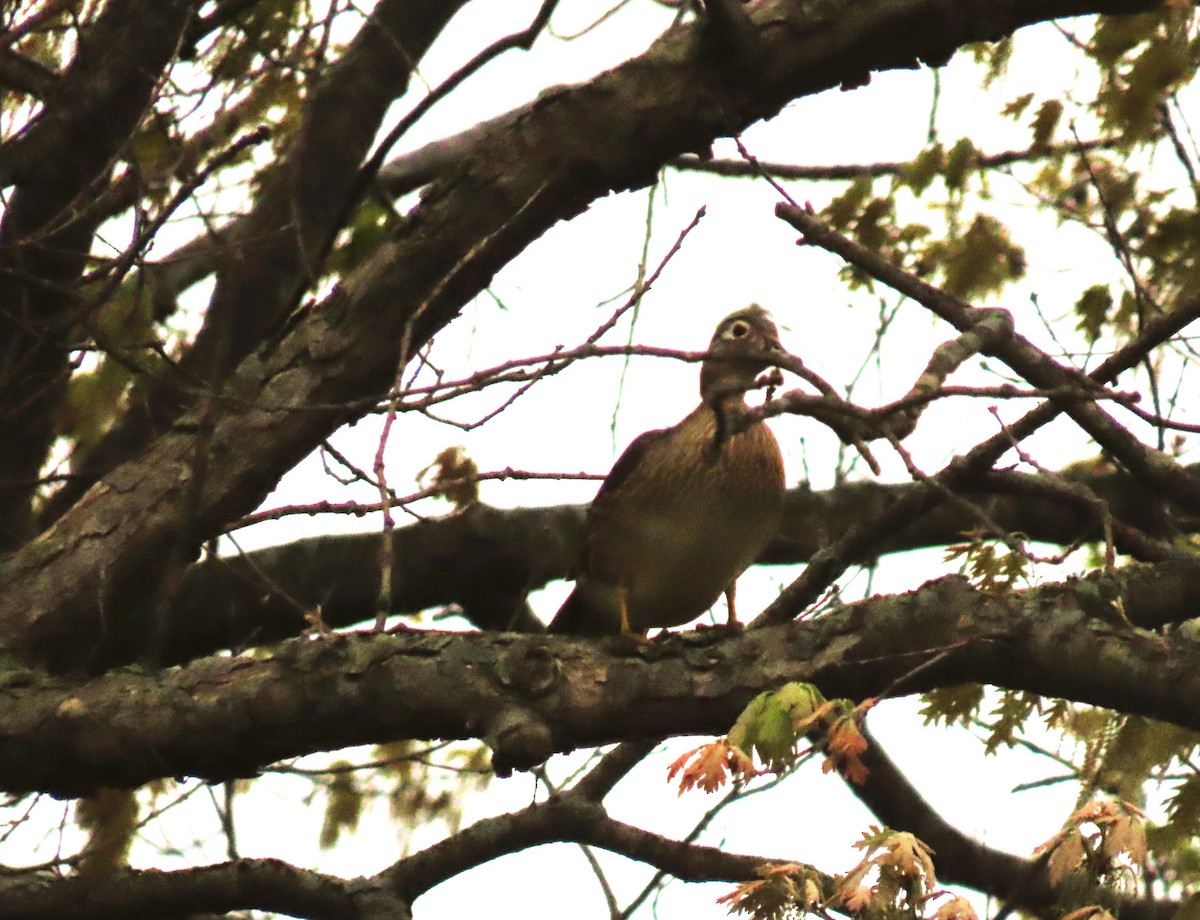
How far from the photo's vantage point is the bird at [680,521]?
18.4ft

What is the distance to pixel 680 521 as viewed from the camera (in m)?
5.66

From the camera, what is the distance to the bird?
562 cm

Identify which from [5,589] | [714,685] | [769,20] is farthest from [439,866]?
[769,20]

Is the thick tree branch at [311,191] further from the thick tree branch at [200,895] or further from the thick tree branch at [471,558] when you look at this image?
the thick tree branch at [200,895]

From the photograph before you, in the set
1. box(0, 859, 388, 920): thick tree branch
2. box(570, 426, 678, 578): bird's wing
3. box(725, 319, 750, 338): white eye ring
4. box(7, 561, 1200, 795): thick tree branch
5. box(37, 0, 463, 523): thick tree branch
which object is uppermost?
box(37, 0, 463, 523): thick tree branch

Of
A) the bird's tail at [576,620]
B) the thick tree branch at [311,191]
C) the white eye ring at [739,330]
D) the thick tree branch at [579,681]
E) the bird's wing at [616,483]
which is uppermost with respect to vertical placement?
the thick tree branch at [311,191]

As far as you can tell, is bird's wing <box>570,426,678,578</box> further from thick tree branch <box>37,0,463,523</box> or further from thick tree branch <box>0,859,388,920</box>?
thick tree branch <box>0,859,388,920</box>

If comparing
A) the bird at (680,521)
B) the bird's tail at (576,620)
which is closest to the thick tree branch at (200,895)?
the bird at (680,521)

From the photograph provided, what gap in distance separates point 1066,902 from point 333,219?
4123 mm

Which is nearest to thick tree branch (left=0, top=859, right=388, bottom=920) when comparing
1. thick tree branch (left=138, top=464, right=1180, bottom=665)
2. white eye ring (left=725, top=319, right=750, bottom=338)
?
thick tree branch (left=138, top=464, right=1180, bottom=665)

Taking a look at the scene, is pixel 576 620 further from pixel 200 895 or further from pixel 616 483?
pixel 200 895

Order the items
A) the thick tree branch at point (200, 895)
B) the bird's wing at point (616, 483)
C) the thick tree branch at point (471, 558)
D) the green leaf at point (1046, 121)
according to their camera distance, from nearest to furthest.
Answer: the thick tree branch at point (200, 895), the bird's wing at point (616, 483), the thick tree branch at point (471, 558), the green leaf at point (1046, 121)

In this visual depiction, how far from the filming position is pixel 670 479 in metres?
5.75

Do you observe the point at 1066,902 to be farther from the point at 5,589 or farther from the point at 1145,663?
the point at 5,589
